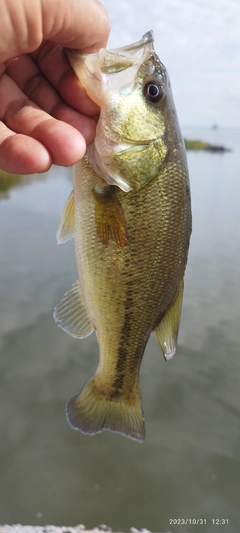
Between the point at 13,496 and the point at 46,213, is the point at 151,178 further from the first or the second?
the point at 46,213

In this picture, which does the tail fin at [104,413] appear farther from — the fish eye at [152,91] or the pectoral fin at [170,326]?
the fish eye at [152,91]

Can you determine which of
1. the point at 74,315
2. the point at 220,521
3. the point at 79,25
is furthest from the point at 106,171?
the point at 220,521

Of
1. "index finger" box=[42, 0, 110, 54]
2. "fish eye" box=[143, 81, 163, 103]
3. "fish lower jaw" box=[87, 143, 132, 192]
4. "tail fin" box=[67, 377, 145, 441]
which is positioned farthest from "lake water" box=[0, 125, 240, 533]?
"index finger" box=[42, 0, 110, 54]

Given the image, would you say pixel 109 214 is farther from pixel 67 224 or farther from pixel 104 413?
pixel 104 413

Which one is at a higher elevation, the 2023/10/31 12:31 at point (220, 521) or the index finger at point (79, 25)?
the index finger at point (79, 25)

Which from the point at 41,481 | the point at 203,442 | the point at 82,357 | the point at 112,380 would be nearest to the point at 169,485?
the point at 203,442

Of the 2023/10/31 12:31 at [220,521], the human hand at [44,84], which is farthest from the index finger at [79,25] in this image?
the 2023/10/31 12:31 at [220,521]
